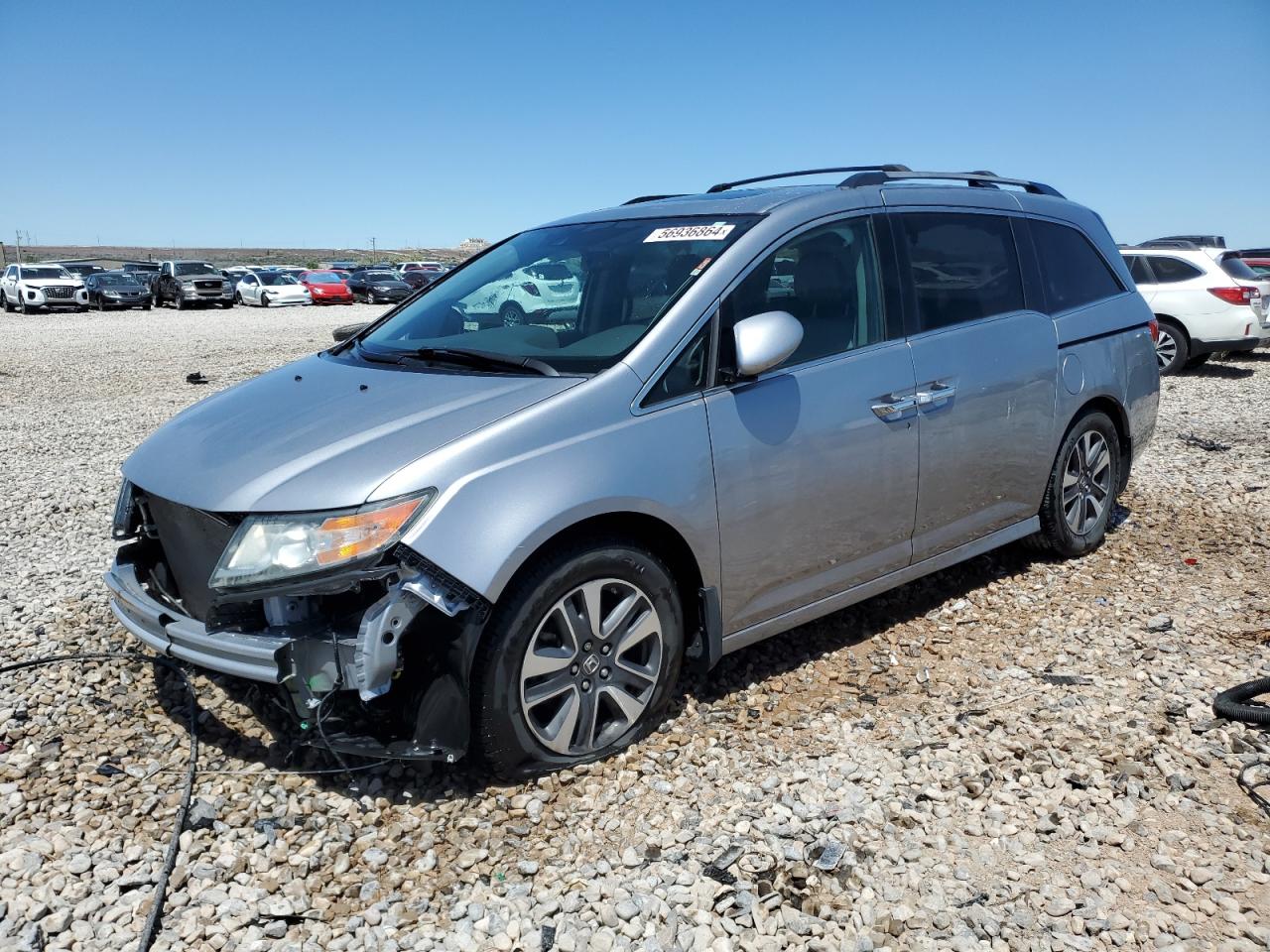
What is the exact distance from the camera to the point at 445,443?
3.06 meters

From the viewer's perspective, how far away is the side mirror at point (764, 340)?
343cm

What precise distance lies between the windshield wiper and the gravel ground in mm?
1402

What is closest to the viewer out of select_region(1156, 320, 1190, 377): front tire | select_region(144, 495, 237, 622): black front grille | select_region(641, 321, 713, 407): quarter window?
select_region(144, 495, 237, 622): black front grille

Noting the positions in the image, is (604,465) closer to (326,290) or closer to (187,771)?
(187,771)

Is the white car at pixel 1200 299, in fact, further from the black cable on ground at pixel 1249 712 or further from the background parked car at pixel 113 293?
the background parked car at pixel 113 293

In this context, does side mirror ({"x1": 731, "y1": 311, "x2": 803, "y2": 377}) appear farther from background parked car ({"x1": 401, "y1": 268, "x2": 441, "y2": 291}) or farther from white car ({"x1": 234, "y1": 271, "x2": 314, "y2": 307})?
background parked car ({"x1": 401, "y1": 268, "x2": 441, "y2": 291})

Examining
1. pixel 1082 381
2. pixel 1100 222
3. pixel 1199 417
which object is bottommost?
pixel 1199 417

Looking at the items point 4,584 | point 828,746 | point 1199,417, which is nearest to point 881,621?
point 828,746

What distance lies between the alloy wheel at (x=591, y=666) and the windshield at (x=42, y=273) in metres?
35.8

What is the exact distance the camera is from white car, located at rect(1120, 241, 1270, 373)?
13.3 meters

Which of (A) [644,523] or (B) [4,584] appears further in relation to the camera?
(B) [4,584]

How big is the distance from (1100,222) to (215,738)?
5.17 m

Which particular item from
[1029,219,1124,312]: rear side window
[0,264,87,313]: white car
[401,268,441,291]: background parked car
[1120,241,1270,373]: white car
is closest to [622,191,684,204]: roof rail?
[1029,219,1124,312]: rear side window

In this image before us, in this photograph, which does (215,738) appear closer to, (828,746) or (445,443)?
(445,443)
